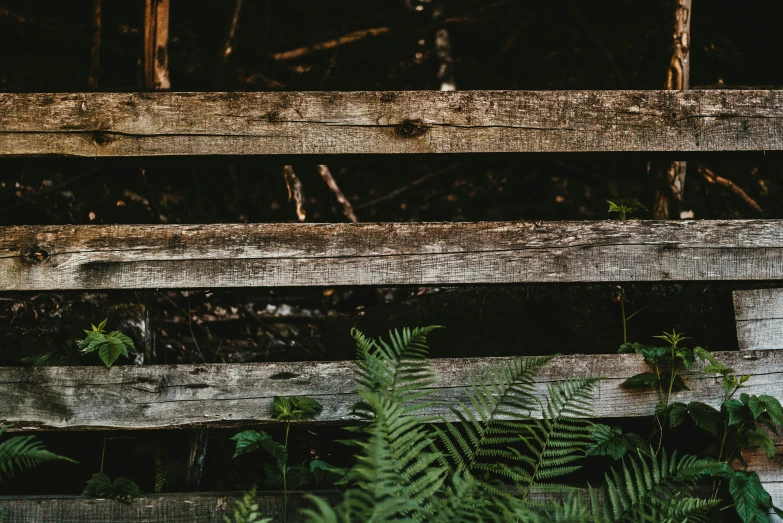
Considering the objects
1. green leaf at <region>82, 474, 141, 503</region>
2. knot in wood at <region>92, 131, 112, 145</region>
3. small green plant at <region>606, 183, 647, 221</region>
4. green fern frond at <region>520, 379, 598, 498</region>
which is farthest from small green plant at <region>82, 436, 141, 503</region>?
small green plant at <region>606, 183, 647, 221</region>

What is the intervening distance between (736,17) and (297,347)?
344 centimetres

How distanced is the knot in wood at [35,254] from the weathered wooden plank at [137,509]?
75 cm

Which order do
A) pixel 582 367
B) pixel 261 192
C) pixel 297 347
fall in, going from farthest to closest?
pixel 261 192
pixel 297 347
pixel 582 367

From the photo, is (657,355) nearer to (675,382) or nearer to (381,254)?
(675,382)

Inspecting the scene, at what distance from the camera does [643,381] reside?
5.91ft

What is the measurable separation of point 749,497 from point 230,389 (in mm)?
1615

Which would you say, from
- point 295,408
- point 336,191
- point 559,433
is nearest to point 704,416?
point 559,433

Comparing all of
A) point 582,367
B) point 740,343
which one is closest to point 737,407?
point 740,343

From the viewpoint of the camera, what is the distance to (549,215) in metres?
3.60

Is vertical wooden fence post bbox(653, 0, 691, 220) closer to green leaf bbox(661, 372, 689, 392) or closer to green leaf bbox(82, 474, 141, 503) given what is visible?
green leaf bbox(661, 372, 689, 392)

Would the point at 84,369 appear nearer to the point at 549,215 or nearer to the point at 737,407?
the point at 737,407

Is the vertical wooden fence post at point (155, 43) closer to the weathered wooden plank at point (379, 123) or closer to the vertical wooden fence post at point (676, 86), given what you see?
the weathered wooden plank at point (379, 123)

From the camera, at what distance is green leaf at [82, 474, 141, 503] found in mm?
1761

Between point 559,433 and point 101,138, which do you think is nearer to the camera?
point 559,433
